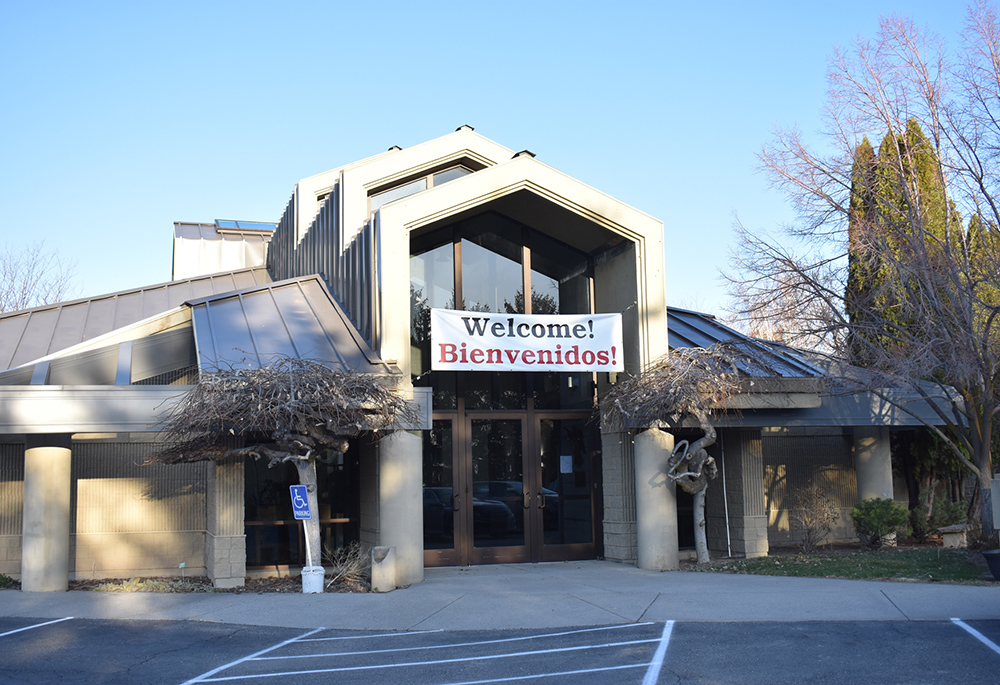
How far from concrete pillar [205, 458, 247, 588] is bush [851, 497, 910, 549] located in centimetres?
1119

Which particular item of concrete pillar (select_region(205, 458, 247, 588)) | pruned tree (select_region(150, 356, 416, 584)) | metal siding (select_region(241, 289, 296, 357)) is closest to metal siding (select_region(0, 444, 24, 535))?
pruned tree (select_region(150, 356, 416, 584))

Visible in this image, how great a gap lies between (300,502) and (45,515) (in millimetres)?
3723

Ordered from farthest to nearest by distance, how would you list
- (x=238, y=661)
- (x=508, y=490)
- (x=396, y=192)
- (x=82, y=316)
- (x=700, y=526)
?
(x=82, y=316), (x=396, y=192), (x=508, y=490), (x=700, y=526), (x=238, y=661)

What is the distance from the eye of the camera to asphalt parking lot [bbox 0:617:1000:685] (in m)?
7.55

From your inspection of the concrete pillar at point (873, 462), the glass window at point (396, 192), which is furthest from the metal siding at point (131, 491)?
the concrete pillar at point (873, 462)

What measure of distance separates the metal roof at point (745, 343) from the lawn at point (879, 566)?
3276mm

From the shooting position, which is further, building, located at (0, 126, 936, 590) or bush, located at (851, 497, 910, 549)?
bush, located at (851, 497, 910, 549)

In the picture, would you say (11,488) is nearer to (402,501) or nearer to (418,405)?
(402,501)

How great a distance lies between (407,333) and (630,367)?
165 inches

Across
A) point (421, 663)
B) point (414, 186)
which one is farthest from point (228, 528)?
point (414, 186)

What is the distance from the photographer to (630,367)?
51.0 ft

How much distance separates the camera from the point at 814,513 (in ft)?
59.2

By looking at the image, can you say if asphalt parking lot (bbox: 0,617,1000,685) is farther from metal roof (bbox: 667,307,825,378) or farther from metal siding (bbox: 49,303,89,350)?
metal roof (bbox: 667,307,825,378)

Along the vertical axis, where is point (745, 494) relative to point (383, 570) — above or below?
above
